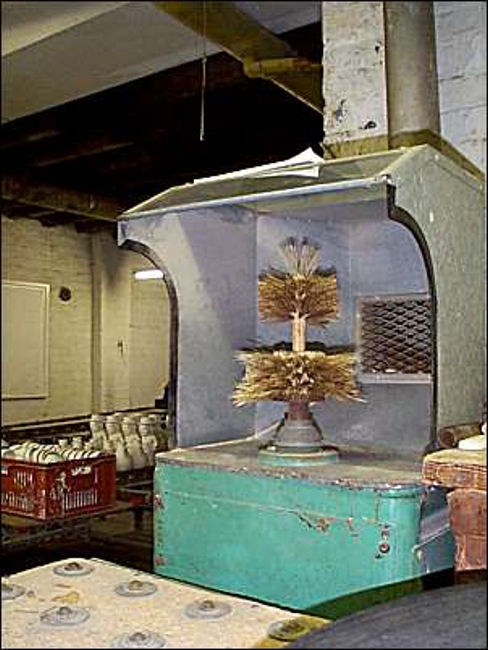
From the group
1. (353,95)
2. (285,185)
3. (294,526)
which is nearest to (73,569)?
(294,526)

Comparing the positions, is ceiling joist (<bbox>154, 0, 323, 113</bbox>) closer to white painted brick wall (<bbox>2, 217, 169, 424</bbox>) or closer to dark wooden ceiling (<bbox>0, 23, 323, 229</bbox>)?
dark wooden ceiling (<bbox>0, 23, 323, 229</bbox>)

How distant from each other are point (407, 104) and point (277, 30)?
0.58 metres

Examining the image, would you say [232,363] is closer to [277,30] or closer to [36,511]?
[277,30]

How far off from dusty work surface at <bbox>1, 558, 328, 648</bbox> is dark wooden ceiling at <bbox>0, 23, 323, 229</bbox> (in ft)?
2.56

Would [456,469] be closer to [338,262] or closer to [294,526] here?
[294,526]

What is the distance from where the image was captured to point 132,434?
338 centimetres

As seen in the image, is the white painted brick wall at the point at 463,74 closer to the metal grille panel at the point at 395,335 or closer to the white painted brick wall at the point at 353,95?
the white painted brick wall at the point at 353,95

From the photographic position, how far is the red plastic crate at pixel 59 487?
284cm

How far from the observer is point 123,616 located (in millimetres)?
854

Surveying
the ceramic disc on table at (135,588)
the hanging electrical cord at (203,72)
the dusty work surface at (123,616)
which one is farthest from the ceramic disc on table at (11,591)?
the hanging electrical cord at (203,72)

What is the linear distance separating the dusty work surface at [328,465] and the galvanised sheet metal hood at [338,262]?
6 cm

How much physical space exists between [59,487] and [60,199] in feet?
4.60

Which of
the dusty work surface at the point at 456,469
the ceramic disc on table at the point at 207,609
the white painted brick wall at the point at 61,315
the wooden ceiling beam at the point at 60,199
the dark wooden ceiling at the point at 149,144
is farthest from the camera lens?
the wooden ceiling beam at the point at 60,199

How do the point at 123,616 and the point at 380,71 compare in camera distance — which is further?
the point at 380,71
